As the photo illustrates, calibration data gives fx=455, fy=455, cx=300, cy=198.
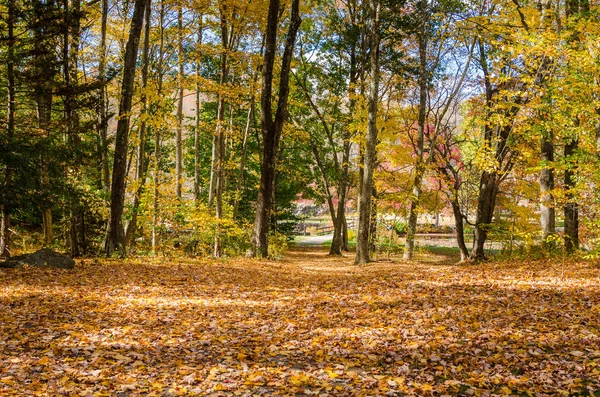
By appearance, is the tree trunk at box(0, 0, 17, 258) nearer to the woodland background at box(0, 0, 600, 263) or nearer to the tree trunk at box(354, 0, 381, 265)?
the woodland background at box(0, 0, 600, 263)

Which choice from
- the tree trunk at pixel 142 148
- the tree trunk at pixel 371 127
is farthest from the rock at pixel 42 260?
the tree trunk at pixel 371 127

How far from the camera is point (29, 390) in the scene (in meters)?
3.57

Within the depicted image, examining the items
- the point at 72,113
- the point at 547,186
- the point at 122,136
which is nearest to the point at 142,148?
the point at 72,113

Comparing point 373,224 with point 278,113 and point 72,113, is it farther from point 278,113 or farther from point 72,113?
point 72,113

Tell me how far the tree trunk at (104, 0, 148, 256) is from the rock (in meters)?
1.62

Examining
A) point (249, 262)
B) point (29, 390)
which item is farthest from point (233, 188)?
point (29, 390)

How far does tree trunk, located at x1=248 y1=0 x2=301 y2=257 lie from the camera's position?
1194 cm

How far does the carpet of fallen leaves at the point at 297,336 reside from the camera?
3924mm

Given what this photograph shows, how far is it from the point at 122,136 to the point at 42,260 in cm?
324

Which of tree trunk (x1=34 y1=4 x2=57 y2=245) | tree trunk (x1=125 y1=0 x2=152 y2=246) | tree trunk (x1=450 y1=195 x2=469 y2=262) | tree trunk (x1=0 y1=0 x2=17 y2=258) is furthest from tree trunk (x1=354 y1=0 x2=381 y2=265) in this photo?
tree trunk (x1=0 y1=0 x2=17 y2=258)

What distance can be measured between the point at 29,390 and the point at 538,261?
10225 millimetres

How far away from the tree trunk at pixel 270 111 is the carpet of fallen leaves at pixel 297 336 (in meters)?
4.49

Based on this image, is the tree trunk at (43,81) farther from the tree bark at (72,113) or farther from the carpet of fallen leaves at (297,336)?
the carpet of fallen leaves at (297,336)

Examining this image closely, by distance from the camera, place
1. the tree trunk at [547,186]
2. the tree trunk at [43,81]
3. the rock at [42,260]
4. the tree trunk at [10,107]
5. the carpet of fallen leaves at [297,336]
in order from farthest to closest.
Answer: the tree trunk at [547,186] < the rock at [42,260] < the tree trunk at [43,81] < the tree trunk at [10,107] < the carpet of fallen leaves at [297,336]
